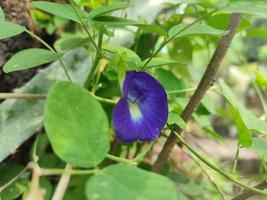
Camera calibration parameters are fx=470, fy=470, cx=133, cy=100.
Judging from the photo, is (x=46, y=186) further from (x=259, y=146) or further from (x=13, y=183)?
(x=259, y=146)

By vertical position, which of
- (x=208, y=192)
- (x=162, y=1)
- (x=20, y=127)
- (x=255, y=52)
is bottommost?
(x=255, y=52)

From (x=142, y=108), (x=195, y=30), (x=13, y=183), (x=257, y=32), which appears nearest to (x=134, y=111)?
(x=142, y=108)

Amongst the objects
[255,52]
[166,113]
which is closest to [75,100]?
[166,113]

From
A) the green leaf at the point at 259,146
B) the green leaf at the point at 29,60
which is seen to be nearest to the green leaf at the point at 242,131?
the green leaf at the point at 259,146

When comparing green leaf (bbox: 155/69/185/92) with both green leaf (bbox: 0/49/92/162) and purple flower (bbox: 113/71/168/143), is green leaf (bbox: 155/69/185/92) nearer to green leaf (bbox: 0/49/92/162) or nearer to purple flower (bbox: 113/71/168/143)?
green leaf (bbox: 0/49/92/162)

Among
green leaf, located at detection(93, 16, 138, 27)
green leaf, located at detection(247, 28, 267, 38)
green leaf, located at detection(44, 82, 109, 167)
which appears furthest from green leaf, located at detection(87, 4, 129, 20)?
green leaf, located at detection(247, 28, 267, 38)

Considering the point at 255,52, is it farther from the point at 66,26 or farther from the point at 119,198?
the point at 119,198

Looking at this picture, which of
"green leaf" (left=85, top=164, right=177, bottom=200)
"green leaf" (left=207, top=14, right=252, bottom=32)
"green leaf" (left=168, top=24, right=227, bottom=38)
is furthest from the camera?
"green leaf" (left=207, top=14, right=252, bottom=32)
